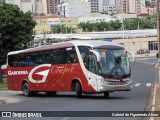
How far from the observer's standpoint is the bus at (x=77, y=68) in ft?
86.9

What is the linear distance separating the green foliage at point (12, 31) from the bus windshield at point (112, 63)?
67.6ft

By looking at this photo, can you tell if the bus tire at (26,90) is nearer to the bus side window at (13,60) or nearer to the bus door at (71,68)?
the bus side window at (13,60)

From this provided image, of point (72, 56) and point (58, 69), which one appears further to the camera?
point (58, 69)

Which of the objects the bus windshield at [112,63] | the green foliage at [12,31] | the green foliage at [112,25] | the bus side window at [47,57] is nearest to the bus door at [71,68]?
the bus windshield at [112,63]

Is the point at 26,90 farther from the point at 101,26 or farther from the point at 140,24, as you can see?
the point at 140,24

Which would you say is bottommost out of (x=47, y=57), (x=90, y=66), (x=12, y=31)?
(x=90, y=66)

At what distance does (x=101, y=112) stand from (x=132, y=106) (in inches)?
110

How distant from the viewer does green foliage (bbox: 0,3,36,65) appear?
4650 centimetres

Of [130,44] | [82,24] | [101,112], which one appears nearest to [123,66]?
[101,112]

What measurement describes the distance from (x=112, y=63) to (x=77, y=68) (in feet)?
6.85

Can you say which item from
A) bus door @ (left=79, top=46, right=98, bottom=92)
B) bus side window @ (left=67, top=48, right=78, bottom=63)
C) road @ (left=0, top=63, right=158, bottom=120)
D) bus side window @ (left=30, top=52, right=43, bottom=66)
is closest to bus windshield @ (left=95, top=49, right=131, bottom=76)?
bus door @ (left=79, top=46, right=98, bottom=92)

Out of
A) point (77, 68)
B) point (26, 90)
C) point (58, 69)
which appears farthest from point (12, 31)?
point (77, 68)

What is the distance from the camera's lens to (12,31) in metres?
47.3

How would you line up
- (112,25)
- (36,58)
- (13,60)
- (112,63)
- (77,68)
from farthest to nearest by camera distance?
(112,25), (13,60), (36,58), (77,68), (112,63)
